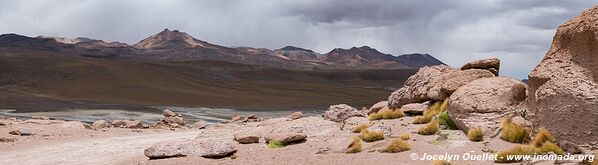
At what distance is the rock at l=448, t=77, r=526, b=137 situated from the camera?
14.9m

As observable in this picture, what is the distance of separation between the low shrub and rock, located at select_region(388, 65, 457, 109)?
108 inches

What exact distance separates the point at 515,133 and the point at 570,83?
172 centimetres

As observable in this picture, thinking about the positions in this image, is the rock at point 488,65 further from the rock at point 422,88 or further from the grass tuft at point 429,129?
the grass tuft at point 429,129

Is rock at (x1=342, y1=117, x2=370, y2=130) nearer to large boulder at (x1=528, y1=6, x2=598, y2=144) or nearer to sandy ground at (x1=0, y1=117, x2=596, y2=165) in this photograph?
sandy ground at (x1=0, y1=117, x2=596, y2=165)

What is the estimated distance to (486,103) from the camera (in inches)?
607

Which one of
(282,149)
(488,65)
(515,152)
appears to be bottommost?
(282,149)

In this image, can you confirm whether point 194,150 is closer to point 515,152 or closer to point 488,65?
point 515,152

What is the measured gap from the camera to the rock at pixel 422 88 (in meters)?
20.4

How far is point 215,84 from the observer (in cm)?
11794

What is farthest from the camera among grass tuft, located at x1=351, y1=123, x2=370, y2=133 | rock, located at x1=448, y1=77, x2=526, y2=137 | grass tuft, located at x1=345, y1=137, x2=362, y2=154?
grass tuft, located at x1=351, y1=123, x2=370, y2=133

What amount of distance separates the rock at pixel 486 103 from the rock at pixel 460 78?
6.42 ft

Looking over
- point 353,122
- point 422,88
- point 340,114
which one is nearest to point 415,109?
point 422,88

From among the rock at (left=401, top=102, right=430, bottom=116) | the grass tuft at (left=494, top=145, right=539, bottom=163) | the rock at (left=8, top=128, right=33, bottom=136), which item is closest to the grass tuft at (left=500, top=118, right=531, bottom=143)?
the grass tuft at (left=494, top=145, right=539, bottom=163)

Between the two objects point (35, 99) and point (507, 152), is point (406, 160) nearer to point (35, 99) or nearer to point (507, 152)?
point (507, 152)
